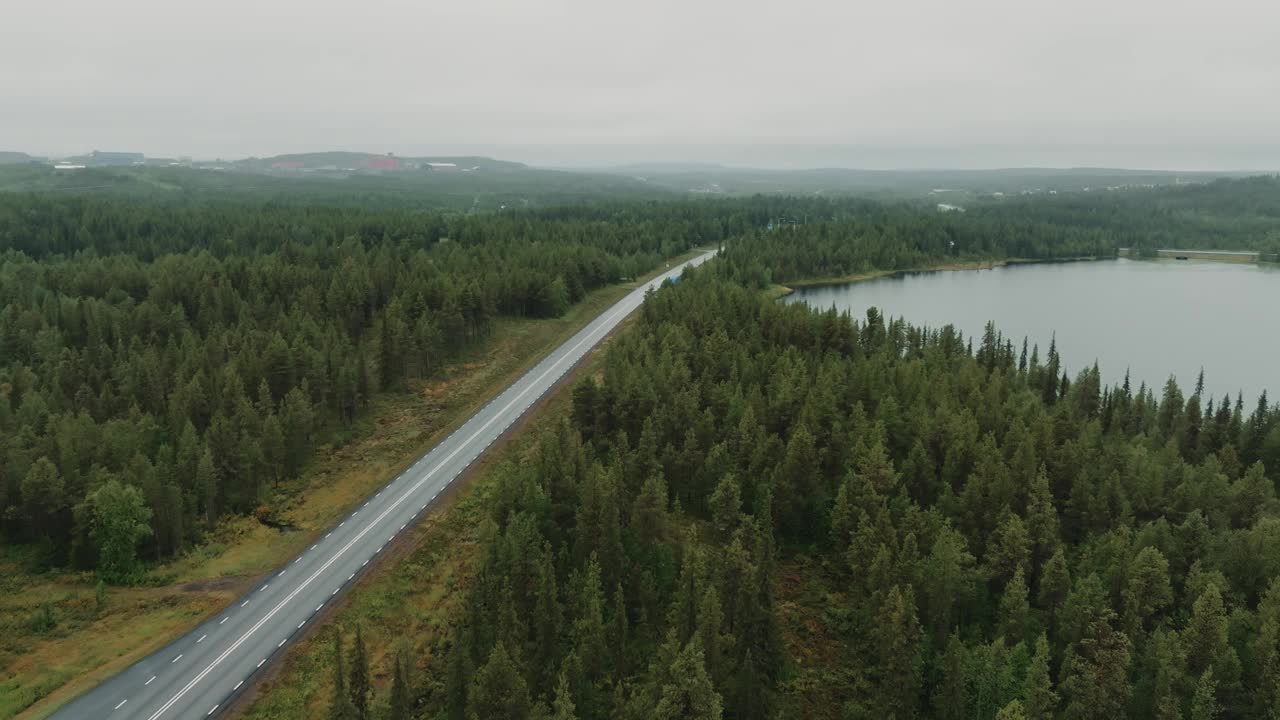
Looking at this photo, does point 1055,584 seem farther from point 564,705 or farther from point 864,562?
point 564,705

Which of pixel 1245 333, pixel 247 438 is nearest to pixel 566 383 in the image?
pixel 247 438

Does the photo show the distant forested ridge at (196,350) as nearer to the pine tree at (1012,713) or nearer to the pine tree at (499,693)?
the pine tree at (499,693)

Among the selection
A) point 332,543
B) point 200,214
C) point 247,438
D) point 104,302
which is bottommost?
point 332,543

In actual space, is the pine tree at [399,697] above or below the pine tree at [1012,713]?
below

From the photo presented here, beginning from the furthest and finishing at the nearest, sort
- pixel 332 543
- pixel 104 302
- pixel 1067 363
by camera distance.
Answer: pixel 1067 363 → pixel 104 302 → pixel 332 543

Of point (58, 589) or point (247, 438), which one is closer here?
point (58, 589)

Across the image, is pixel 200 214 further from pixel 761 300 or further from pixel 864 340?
pixel 864 340

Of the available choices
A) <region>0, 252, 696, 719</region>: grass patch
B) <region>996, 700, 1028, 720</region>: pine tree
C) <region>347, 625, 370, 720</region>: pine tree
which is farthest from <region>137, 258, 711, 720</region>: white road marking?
<region>996, 700, 1028, 720</region>: pine tree

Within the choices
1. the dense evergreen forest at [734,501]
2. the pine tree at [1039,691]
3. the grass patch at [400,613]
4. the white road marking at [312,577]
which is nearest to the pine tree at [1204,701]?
the dense evergreen forest at [734,501]
